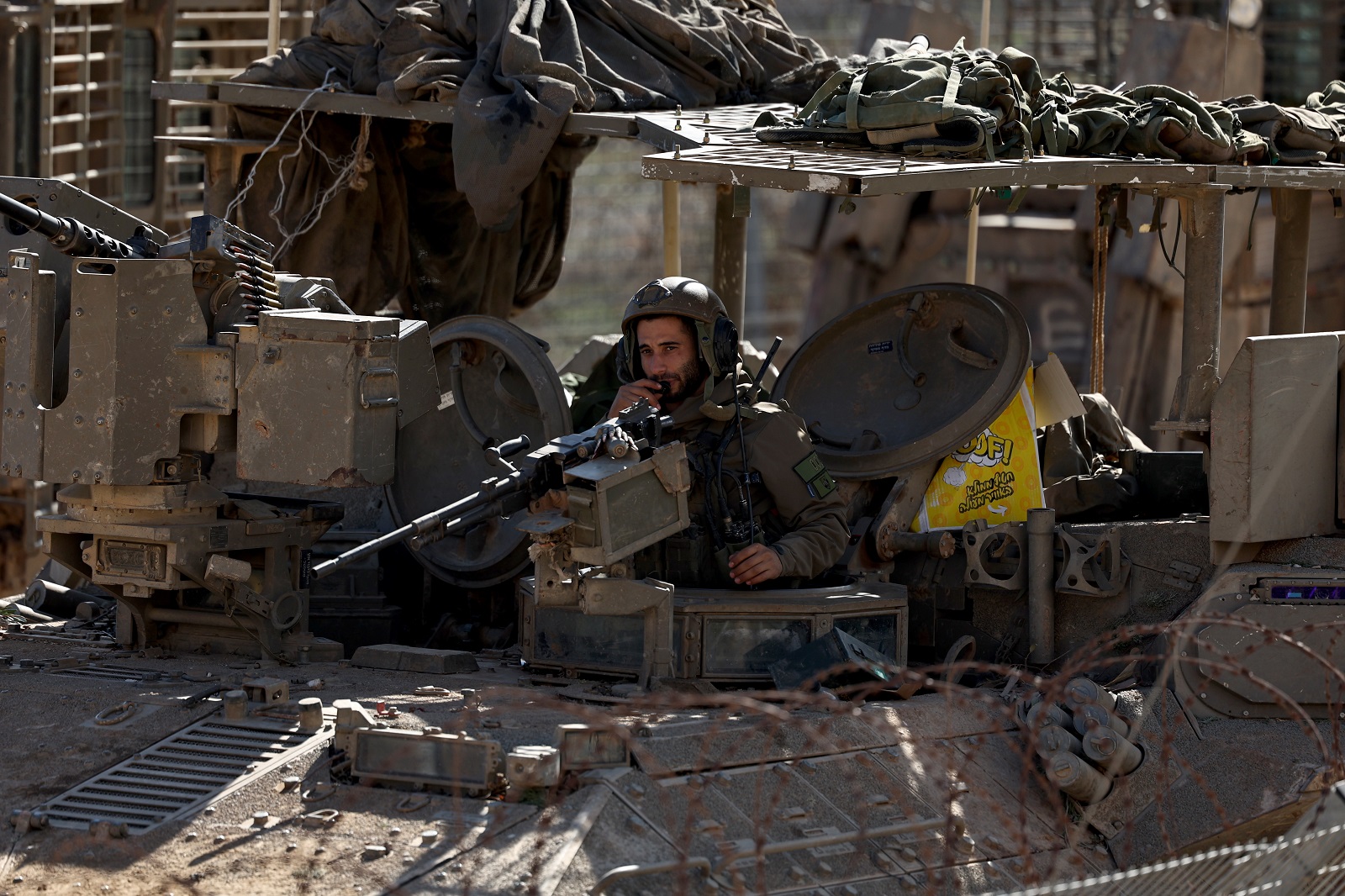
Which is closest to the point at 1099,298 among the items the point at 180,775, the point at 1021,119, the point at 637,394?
the point at 1021,119

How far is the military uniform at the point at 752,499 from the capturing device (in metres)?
7.49

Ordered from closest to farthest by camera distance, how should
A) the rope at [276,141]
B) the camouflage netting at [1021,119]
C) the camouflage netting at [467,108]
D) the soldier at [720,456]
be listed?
the soldier at [720,456], the camouflage netting at [1021,119], the camouflage netting at [467,108], the rope at [276,141]

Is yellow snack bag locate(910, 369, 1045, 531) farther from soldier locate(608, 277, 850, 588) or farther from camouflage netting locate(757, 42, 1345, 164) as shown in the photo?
camouflage netting locate(757, 42, 1345, 164)

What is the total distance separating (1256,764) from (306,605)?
12.0ft

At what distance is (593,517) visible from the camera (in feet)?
21.9

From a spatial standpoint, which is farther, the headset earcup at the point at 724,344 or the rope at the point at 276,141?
the rope at the point at 276,141

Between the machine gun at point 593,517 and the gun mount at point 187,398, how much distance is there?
1.98 ft

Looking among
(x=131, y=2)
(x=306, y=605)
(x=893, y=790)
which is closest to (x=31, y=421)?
(x=306, y=605)

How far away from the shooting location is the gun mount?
23.5 feet

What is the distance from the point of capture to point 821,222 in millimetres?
18609

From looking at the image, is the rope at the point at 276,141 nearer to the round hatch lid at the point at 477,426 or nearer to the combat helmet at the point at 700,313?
the round hatch lid at the point at 477,426

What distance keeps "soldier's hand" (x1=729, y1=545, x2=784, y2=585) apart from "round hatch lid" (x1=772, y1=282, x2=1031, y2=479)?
133 cm

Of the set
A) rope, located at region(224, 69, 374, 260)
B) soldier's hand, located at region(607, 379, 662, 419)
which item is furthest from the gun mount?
rope, located at region(224, 69, 374, 260)

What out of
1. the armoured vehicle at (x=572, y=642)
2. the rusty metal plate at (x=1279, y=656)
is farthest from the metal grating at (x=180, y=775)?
the rusty metal plate at (x=1279, y=656)
